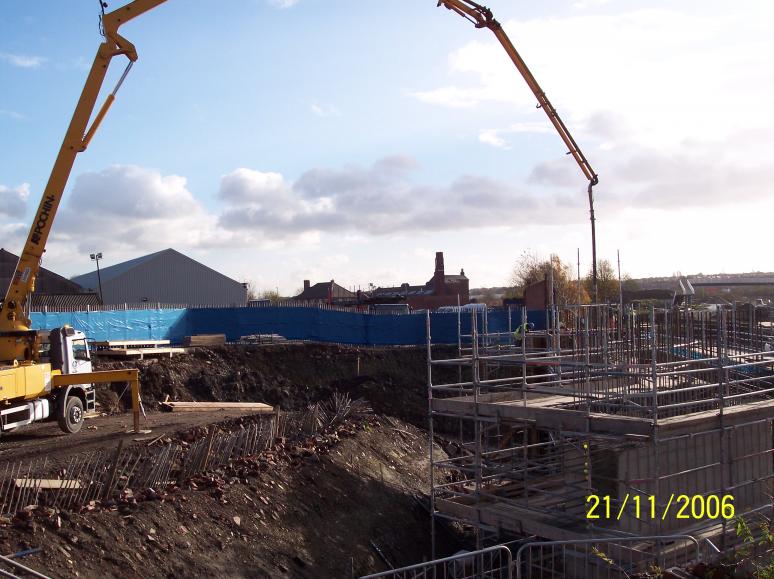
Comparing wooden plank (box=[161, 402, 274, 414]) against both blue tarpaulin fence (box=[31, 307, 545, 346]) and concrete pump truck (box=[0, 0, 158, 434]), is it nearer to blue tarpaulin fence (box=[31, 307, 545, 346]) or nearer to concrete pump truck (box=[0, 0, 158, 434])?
concrete pump truck (box=[0, 0, 158, 434])

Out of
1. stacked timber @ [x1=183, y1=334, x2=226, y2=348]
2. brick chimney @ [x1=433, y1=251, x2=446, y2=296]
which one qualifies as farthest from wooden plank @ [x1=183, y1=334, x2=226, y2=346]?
brick chimney @ [x1=433, y1=251, x2=446, y2=296]

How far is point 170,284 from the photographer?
55.3 m

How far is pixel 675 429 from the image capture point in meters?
10.5

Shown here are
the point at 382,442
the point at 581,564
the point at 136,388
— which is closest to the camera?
the point at 581,564

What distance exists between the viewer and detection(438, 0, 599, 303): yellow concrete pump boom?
23109mm

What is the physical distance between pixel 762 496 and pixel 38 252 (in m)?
14.8

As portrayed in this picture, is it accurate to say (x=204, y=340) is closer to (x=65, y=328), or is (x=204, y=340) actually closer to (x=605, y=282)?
(x=65, y=328)

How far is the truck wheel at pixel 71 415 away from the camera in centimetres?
1667

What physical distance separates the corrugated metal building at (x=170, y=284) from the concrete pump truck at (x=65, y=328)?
37.2 meters

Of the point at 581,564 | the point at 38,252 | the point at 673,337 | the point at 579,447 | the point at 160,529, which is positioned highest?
the point at 38,252

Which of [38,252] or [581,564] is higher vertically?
[38,252]

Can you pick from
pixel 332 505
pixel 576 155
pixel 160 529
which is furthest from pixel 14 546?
pixel 576 155

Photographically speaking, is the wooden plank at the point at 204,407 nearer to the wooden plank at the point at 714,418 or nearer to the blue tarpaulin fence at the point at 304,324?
the wooden plank at the point at 714,418

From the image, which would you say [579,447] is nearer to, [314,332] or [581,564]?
[581,564]
